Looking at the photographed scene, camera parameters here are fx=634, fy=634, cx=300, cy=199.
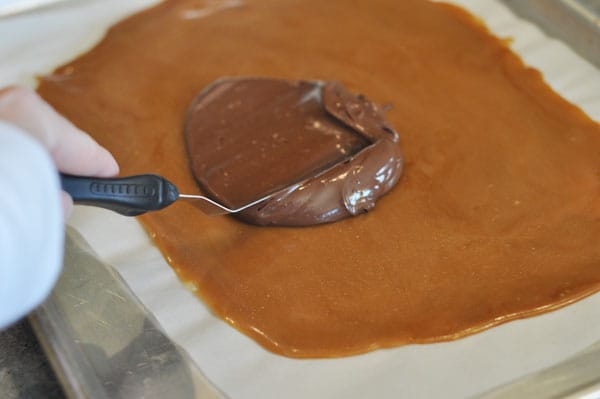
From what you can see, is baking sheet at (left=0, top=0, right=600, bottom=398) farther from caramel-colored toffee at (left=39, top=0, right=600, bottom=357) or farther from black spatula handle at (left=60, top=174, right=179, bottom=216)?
black spatula handle at (left=60, top=174, right=179, bottom=216)

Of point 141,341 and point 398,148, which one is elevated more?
point 398,148

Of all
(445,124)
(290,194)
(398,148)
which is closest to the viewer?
(290,194)

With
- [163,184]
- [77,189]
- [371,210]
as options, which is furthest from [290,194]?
[77,189]

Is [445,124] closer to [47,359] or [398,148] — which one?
[398,148]

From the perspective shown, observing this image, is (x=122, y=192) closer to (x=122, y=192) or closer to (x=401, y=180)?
(x=122, y=192)

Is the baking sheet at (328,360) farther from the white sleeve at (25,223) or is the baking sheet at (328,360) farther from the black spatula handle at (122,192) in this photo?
the white sleeve at (25,223)

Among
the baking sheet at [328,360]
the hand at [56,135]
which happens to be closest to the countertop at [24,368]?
the baking sheet at [328,360]

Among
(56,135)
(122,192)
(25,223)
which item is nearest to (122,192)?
(122,192)

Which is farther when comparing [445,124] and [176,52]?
[176,52]
